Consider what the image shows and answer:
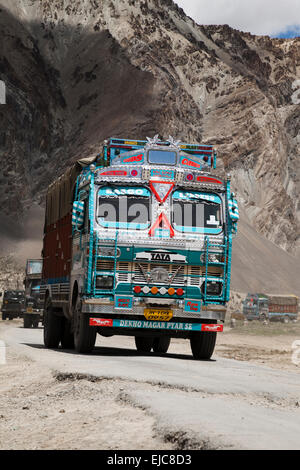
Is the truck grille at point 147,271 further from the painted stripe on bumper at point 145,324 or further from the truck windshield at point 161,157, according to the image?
the truck windshield at point 161,157

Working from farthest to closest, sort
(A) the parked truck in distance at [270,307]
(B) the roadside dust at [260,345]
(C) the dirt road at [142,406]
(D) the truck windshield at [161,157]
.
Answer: (A) the parked truck in distance at [270,307]
(B) the roadside dust at [260,345]
(D) the truck windshield at [161,157]
(C) the dirt road at [142,406]

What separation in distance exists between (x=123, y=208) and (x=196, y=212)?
1573 millimetres

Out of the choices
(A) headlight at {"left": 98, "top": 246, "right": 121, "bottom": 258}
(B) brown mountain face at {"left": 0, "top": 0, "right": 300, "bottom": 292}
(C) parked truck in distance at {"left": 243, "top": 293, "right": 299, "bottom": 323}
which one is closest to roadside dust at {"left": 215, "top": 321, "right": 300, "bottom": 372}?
(A) headlight at {"left": 98, "top": 246, "right": 121, "bottom": 258}

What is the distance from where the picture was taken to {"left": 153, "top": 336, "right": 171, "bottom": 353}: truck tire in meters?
22.7

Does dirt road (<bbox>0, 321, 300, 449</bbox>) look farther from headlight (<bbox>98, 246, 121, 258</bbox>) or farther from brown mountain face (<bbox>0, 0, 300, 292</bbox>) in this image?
brown mountain face (<bbox>0, 0, 300, 292</bbox>)

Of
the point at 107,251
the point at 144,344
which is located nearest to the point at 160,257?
the point at 107,251

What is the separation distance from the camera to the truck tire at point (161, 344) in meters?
22.7

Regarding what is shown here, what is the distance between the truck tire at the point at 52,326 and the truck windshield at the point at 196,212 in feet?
17.4

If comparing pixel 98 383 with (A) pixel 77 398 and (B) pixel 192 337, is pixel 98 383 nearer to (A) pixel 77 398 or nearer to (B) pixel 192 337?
(A) pixel 77 398

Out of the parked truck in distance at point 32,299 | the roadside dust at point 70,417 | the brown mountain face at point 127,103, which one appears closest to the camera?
the roadside dust at point 70,417

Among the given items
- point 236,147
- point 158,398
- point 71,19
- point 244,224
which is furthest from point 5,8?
point 158,398

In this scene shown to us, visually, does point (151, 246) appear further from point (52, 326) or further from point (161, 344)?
point (161, 344)

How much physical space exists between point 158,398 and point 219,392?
1423mm

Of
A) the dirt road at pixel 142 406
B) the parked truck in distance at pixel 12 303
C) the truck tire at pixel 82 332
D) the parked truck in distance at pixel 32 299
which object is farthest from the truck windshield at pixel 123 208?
the parked truck in distance at pixel 12 303
